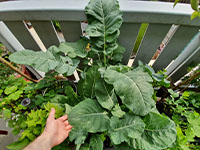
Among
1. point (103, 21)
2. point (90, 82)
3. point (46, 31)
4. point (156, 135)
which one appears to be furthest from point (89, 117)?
point (46, 31)

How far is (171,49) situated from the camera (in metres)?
1.23

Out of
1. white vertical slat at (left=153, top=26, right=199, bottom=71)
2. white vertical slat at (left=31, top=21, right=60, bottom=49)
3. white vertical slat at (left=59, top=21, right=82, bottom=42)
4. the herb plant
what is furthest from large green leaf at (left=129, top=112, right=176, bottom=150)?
white vertical slat at (left=31, top=21, right=60, bottom=49)

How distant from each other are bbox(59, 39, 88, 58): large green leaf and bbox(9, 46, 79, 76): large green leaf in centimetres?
4

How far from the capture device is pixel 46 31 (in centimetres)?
109

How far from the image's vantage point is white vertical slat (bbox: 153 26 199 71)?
1.02 metres

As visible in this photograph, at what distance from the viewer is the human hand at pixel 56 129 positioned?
0.82 meters

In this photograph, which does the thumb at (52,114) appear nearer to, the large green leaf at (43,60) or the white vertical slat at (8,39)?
the large green leaf at (43,60)

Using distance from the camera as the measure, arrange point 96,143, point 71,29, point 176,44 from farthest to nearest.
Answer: point 176,44 → point 71,29 → point 96,143

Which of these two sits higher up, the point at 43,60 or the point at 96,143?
the point at 43,60

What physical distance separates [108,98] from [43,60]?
1.59 feet

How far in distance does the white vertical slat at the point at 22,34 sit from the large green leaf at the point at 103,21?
55 cm

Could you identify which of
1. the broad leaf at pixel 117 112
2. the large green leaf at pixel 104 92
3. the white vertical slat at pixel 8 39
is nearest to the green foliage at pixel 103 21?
the large green leaf at pixel 104 92

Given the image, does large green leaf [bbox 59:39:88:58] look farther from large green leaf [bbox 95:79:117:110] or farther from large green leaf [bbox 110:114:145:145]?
large green leaf [bbox 110:114:145:145]

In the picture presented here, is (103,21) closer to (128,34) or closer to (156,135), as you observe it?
(128,34)
